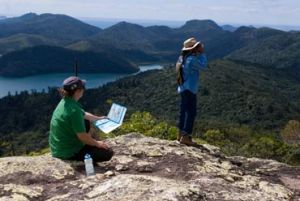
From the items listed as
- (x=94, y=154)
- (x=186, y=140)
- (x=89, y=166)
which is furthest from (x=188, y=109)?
(x=89, y=166)

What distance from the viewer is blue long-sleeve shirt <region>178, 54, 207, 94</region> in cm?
966

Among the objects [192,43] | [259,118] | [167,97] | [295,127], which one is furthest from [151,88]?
[192,43]

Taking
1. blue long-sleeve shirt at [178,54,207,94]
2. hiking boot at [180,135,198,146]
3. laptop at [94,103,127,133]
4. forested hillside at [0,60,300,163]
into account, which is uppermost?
blue long-sleeve shirt at [178,54,207,94]

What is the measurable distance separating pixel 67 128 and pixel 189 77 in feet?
10.9

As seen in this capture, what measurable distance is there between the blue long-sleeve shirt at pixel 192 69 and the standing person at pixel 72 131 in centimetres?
270

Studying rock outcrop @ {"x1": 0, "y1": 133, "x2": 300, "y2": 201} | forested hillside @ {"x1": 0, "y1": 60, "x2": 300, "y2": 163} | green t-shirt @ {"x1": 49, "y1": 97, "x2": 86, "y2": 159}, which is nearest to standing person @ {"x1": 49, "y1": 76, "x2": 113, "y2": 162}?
green t-shirt @ {"x1": 49, "y1": 97, "x2": 86, "y2": 159}

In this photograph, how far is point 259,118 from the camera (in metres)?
110

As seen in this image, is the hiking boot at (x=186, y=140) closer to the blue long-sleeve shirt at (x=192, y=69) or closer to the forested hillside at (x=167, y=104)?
the blue long-sleeve shirt at (x=192, y=69)

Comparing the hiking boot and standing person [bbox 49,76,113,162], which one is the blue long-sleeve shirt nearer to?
the hiking boot

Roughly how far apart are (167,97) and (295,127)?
66.6m

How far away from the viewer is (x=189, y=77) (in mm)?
9883

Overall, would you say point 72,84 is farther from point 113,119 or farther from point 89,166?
point 113,119

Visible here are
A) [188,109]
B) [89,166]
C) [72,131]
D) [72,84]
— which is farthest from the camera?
[188,109]

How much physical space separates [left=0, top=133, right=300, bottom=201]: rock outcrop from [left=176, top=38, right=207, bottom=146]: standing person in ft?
2.10
